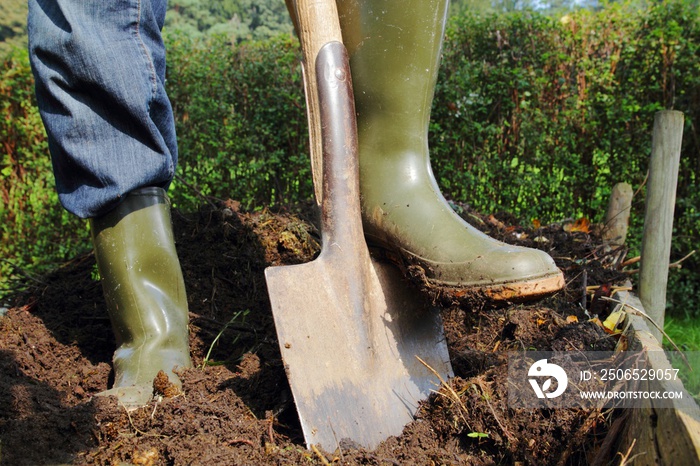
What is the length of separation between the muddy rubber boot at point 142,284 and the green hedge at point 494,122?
2.33m

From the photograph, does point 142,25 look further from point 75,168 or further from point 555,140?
point 555,140

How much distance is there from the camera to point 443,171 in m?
4.60

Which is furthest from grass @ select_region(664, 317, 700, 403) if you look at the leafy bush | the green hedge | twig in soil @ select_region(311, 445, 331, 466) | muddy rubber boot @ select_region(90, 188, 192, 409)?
the leafy bush

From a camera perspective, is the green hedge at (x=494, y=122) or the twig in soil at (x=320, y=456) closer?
the twig in soil at (x=320, y=456)

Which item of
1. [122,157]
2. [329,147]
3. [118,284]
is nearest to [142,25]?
[122,157]

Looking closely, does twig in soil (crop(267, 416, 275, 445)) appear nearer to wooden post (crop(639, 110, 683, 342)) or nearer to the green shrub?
wooden post (crop(639, 110, 683, 342))

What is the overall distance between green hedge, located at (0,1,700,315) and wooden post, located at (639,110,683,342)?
158 cm

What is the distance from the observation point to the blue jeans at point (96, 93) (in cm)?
166

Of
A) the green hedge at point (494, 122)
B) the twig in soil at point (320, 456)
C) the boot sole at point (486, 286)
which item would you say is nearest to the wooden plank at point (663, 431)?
the boot sole at point (486, 286)

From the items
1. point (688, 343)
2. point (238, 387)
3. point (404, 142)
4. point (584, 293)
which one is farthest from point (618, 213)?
point (238, 387)

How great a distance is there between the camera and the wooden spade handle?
1759mm

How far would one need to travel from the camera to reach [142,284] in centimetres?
180

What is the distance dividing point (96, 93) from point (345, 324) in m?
0.95

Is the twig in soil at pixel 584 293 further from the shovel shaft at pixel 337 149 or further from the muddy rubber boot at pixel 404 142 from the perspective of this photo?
the shovel shaft at pixel 337 149
